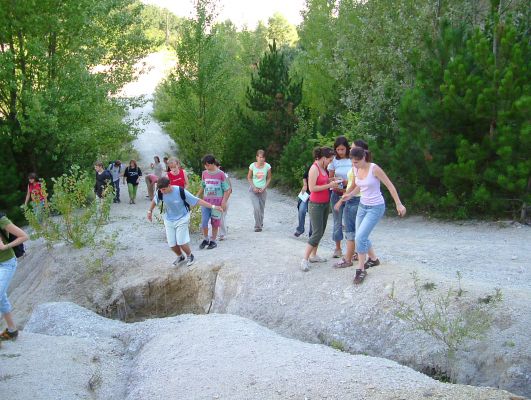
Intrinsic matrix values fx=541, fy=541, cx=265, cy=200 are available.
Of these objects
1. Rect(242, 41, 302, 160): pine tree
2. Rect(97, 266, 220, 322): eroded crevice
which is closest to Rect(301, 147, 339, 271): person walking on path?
Rect(97, 266, 220, 322): eroded crevice

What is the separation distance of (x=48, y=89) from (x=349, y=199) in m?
13.1

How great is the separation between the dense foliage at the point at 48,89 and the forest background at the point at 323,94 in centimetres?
4

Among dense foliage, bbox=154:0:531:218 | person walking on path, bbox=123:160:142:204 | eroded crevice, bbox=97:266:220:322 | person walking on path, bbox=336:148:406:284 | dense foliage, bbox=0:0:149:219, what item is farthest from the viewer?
person walking on path, bbox=123:160:142:204

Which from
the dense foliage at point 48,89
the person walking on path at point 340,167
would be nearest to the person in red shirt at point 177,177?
the person walking on path at point 340,167

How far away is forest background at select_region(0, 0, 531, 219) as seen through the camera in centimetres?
1191

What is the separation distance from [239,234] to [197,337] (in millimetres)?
5389

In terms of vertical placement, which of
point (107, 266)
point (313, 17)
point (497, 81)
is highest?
point (313, 17)

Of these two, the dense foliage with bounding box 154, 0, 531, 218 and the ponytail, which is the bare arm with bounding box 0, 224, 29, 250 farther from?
the dense foliage with bounding box 154, 0, 531, 218

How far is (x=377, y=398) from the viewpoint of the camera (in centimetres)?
434

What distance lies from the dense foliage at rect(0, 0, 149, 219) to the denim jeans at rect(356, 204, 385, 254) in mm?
12071

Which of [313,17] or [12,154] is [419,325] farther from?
[313,17]

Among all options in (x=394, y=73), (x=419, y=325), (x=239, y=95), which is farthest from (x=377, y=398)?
(x=239, y=95)

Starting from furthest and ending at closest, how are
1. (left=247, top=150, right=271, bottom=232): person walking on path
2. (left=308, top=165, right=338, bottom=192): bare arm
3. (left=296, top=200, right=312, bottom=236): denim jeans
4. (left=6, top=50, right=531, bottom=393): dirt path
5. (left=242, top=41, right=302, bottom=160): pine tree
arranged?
(left=242, top=41, right=302, bottom=160): pine tree < (left=296, top=200, right=312, bottom=236): denim jeans < (left=247, top=150, right=271, bottom=232): person walking on path < (left=308, top=165, right=338, bottom=192): bare arm < (left=6, top=50, right=531, bottom=393): dirt path

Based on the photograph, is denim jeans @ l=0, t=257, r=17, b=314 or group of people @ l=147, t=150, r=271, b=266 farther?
group of people @ l=147, t=150, r=271, b=266
